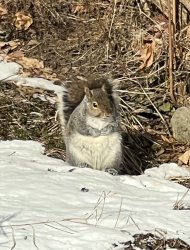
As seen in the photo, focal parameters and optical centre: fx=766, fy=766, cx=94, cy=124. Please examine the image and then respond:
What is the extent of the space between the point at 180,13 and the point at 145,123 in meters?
1.36

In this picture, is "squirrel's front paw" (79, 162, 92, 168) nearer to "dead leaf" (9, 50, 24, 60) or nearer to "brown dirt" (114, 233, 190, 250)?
"brown dirt" (114, 233, 190, 250)

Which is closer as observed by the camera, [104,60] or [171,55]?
[171,55]

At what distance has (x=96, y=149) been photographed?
5387 mm

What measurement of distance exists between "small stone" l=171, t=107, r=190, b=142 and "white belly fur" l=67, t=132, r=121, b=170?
1.12m

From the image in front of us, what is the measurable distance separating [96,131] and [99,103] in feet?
0.64

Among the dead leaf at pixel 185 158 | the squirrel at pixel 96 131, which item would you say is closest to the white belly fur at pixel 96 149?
the squirrel at pixel 96 131

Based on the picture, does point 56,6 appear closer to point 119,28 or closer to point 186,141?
point 119,28

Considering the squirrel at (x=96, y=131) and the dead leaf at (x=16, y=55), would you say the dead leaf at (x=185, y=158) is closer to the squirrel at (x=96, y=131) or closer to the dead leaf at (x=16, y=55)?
the squirrel at (x=96, y=131)

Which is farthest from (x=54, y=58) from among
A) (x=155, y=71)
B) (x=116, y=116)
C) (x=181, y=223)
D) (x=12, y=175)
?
(x=181, y=223)

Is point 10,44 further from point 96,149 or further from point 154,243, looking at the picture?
point 154,243

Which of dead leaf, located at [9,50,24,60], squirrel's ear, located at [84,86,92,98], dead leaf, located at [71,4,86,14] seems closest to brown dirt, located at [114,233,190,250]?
squirrel's ear, located at [84,86,92,98]

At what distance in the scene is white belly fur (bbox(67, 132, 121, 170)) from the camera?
5.37 metres

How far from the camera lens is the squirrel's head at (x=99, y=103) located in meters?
5.30

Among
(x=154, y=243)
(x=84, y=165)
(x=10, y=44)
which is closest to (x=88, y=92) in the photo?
(x=84, y=165)
